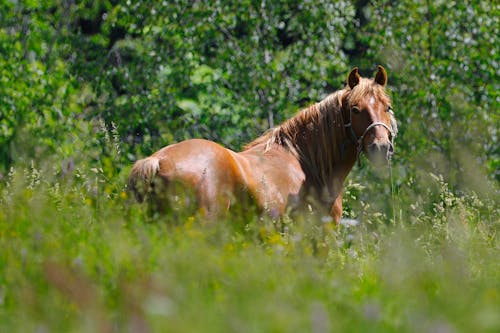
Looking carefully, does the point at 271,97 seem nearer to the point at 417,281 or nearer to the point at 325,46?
the point at 325,46

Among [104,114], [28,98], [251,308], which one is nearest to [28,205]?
[251,308]

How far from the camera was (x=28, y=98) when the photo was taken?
35.6 feet

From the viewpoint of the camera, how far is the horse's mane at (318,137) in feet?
21.9

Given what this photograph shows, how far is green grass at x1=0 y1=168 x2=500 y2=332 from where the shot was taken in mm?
2529

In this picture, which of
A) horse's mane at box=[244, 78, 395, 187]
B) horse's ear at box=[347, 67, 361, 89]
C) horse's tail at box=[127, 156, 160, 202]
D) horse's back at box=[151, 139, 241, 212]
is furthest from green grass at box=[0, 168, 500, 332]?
horse's ear at box=[347, 67, 361, 89]

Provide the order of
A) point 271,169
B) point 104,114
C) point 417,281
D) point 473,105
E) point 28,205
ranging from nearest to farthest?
point 417,281 < point 28,205 < point 271,169 < point 473,105 < point 104,114

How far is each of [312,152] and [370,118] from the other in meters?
0.59

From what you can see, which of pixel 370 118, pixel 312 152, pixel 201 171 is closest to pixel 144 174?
pixel 201 171

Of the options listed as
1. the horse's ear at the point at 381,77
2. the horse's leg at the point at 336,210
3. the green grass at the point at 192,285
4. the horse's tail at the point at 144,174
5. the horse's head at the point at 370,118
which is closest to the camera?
the green grass at the point at 192,285

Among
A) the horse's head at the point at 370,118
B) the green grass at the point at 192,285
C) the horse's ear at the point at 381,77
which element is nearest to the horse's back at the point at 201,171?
the green grass at the point at 192,285

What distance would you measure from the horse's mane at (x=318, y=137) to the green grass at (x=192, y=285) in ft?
7.91

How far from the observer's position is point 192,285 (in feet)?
10.2

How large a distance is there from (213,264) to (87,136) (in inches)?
323

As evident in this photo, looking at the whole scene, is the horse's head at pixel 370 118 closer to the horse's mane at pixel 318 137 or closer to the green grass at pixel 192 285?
the horse's mane at pixel 318 137
